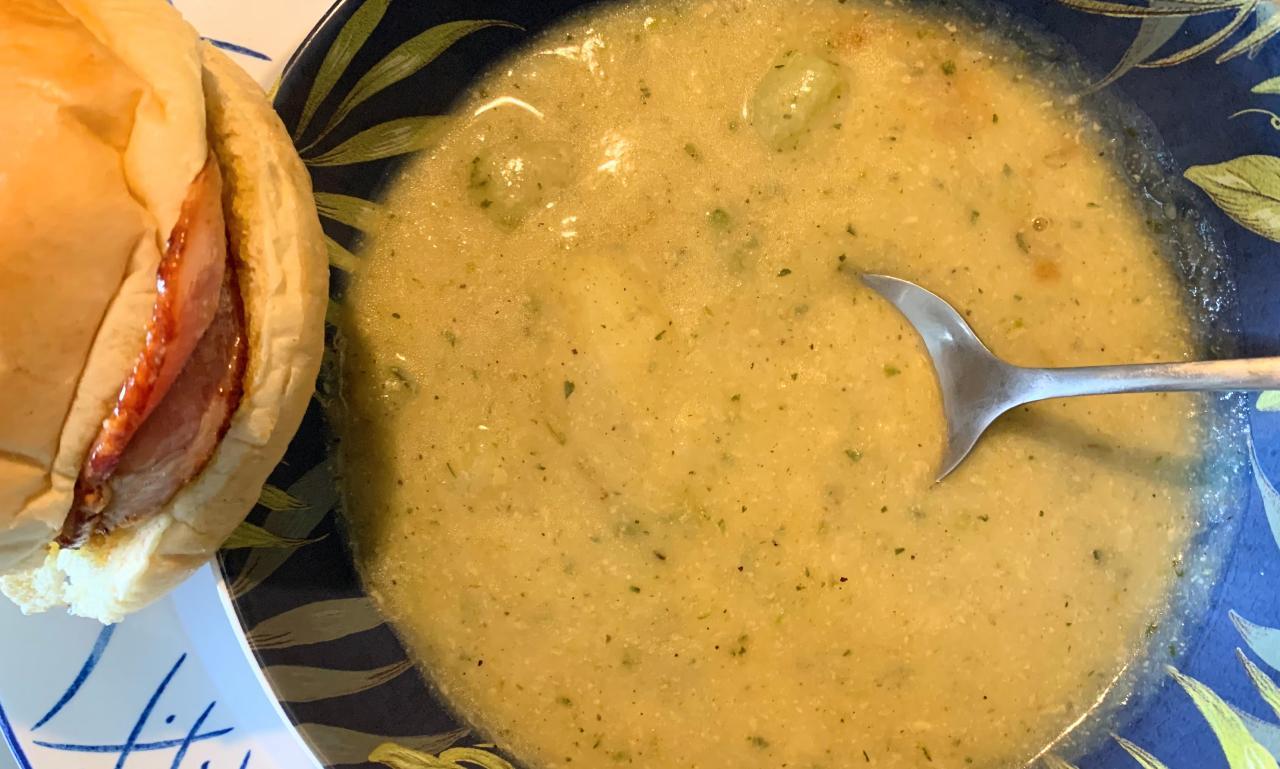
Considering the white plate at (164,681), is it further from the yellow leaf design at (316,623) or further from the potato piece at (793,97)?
the potato piece at (793,97)

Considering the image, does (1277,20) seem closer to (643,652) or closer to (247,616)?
(643,652)

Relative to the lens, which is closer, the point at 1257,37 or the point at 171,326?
the point at 171,326

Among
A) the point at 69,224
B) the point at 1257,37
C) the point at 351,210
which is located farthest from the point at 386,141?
the point at 1257,37

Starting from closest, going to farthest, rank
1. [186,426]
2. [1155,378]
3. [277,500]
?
[186,426], [1155,378], [277,500]

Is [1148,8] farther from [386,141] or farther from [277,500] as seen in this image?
[277,500]

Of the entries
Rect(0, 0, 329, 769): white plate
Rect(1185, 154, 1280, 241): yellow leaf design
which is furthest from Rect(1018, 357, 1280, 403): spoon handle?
Rect(0, 0, 329, 769): white plate

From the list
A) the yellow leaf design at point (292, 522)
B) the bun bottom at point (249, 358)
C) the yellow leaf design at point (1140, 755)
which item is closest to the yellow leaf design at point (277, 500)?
the yellow leaf design at point (292, 522)
